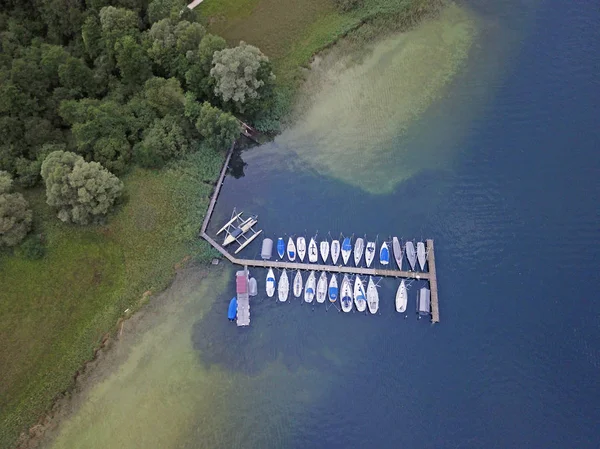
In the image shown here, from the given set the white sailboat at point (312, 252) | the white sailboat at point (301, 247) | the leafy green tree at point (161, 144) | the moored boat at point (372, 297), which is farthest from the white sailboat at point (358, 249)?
the leafy green tree at point (161, 144)

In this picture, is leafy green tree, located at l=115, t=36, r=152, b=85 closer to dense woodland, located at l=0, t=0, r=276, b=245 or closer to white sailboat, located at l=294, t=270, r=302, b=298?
dense woodland, located at l=0, t=0, r=276, b=245

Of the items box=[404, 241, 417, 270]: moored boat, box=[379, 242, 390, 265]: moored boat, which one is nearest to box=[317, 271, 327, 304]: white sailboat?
box=[379, 242, 390, 265]: moored boat

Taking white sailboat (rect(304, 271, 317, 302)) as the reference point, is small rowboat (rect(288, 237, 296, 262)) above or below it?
above

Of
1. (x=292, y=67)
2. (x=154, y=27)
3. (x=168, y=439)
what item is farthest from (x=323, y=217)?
(x=154, y=27)

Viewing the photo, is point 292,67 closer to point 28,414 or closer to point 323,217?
point 323,217

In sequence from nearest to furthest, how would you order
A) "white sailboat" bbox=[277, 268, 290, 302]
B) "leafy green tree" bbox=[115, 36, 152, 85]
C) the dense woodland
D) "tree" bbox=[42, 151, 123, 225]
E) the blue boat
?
the blue boat, "tree" bbox=[42, 151, 123, 225], "white sailboat" bbox=[277, 268, 290, 302], the dense woodland, "leafy green tree" bbox=[115, 36, 152, 85]

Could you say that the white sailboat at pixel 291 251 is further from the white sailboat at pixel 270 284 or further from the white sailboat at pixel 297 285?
the white sailboat at pixel 270 284

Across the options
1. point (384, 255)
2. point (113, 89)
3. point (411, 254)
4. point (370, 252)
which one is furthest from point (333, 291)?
point (113, 89)

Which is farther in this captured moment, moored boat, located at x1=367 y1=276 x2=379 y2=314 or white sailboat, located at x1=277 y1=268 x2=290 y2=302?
white sailboat, located at x1=277 y1=268 x2=290 y2=302
